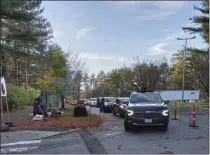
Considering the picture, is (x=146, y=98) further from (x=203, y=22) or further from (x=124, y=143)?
(x=203, y=22)

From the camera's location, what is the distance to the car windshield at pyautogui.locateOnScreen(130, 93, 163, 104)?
1511cm

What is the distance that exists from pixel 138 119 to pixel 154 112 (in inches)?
28.1

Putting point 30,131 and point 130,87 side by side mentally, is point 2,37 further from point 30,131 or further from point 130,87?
point 130,87

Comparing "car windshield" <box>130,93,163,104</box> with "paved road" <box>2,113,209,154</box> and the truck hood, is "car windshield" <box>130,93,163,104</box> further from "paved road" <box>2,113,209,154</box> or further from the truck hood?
"paved road" <box>2,113,209,154</box>

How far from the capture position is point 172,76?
7581 centimetres

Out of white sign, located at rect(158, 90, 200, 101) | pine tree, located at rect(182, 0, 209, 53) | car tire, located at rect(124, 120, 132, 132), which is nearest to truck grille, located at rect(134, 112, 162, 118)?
car tire, located at rect(124, 120, 132, 132)

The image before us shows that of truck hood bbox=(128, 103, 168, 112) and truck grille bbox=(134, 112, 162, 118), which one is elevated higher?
truck hood bbox=(128, 103, 168, 112)

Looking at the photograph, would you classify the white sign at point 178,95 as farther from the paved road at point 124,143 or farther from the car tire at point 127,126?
the paved road at point 124,143

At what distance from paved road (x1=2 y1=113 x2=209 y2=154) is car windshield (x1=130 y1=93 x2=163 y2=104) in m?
1.89

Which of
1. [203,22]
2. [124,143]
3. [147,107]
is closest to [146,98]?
[147,107]

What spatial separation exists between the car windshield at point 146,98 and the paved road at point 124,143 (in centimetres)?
189

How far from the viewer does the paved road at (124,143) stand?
947cm

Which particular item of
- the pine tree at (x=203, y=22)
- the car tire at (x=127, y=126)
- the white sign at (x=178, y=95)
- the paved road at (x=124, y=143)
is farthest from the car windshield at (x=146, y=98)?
the white sign at (x=178, y=95)

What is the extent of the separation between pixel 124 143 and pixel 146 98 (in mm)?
4720
